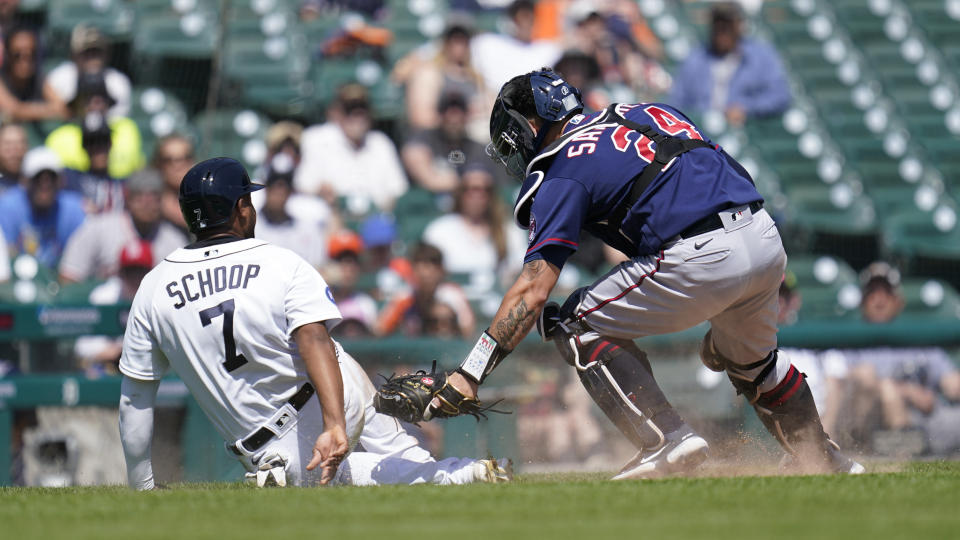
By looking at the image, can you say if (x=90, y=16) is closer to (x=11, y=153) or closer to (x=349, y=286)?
(x=11, y=153)

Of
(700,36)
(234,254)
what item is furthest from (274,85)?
(234,254)

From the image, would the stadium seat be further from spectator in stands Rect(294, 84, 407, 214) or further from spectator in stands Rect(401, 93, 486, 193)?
spectator in stands Rect(401, 93, 486, 193)

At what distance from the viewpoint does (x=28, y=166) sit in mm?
8961

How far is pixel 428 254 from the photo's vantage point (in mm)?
8438

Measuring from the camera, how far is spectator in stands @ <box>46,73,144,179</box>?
933 cm

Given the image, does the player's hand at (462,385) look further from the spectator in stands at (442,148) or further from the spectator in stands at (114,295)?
the spectator in stands at (442,148)

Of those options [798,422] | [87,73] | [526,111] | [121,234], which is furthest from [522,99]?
[87,73]

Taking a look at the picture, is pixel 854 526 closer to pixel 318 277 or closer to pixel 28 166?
pixel 318 277

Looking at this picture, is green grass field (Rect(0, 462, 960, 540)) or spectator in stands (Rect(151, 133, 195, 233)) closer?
green grass field (Rect(0, 462, 960, 540))

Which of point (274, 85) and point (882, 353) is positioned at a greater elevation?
point (274, 85)

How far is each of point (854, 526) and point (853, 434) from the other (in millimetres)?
4913

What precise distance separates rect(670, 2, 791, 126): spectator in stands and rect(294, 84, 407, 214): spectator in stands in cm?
301

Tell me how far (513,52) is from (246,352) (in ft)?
22.9

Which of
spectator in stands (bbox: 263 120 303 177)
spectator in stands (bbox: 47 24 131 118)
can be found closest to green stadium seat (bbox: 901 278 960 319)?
spectator in stands (bbox: 263 120 303 177)
